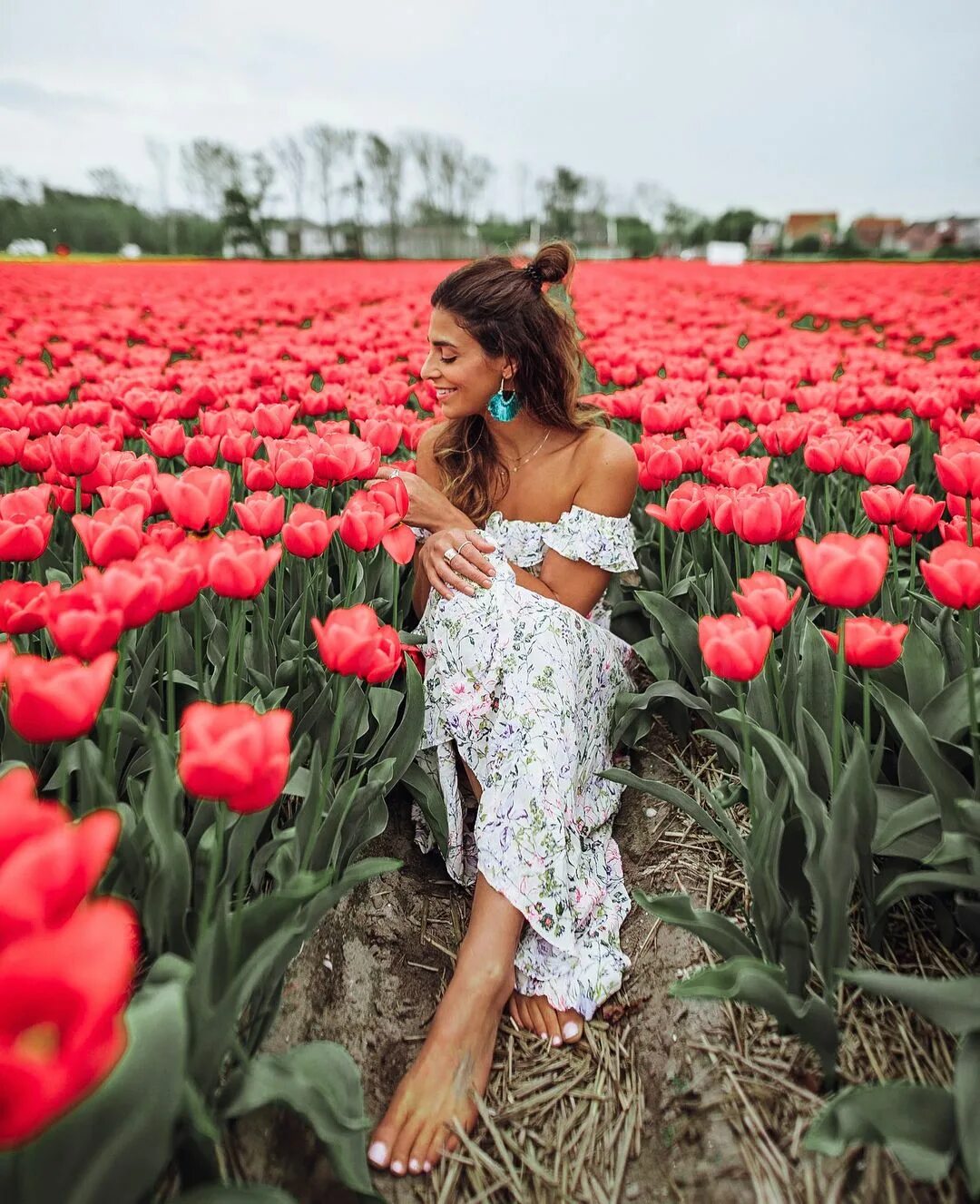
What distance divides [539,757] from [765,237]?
5118 centimetres

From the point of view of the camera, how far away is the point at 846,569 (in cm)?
143

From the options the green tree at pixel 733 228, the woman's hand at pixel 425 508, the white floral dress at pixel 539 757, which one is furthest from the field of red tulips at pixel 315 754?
the green tree at pixel 733 228

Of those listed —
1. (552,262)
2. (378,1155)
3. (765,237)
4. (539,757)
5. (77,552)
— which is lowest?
(765,237)

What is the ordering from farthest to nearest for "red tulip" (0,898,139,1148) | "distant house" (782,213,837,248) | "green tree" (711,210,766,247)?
"distant house" (782,213,837,248)
"green tree" (711,210,766,247)
"red tulip" (0,898,139,1148)

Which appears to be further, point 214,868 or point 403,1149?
point 403,1149

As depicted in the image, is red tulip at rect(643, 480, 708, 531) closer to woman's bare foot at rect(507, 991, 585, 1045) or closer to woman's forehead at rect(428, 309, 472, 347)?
woman's forehead at rect(428, 309, 472, 347)

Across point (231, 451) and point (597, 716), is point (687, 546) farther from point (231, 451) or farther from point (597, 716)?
point (231, 451)

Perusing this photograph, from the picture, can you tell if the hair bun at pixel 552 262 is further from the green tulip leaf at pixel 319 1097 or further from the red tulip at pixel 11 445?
the green tulip leaf at pixel 319 1097

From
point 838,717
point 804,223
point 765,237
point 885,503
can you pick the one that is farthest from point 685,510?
point 804,223

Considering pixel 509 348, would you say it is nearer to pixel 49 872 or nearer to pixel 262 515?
pixel 262 515

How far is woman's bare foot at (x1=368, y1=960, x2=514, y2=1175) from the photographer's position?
1461mm

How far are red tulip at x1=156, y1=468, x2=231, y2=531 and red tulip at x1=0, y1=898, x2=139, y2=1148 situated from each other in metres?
1.13

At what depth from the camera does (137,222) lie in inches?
1483

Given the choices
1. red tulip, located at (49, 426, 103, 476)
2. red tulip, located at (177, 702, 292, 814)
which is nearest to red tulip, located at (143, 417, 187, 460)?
red tulip, located at (49, 426, 103, 476)
